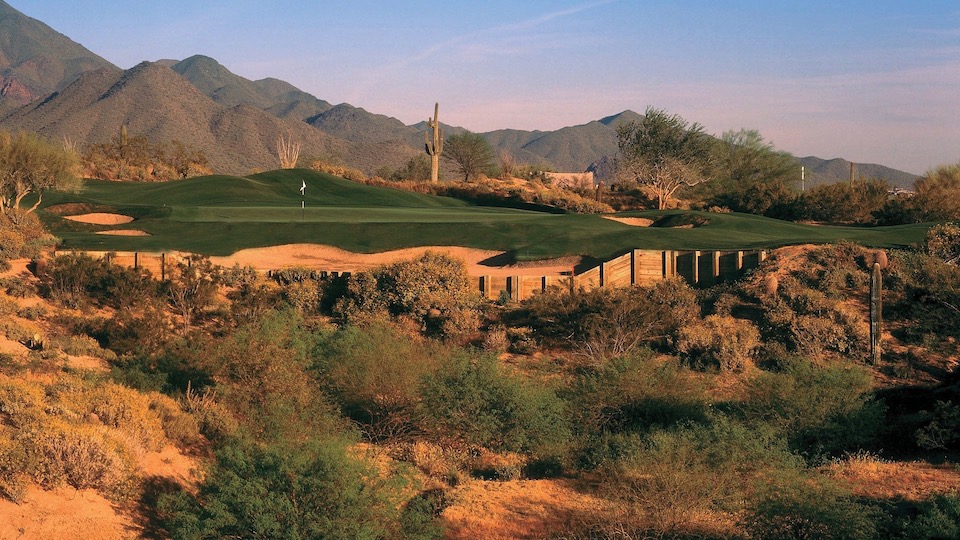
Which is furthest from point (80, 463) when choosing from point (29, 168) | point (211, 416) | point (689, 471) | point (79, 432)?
point (29, 168)

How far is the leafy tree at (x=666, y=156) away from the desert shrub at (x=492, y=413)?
4164cm

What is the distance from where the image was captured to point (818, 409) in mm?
19250

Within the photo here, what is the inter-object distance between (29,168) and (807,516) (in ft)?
94.5

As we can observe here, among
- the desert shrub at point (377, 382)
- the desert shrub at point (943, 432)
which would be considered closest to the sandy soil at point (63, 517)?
the desert shrub at point (377, 382)

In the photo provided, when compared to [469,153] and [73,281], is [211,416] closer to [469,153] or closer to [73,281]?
[73,281]

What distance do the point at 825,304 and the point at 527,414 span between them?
10.6 metres

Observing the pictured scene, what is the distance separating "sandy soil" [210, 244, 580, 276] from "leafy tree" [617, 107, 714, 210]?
94.2 feet

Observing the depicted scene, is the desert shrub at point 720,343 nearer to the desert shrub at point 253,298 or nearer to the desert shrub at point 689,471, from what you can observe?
the desert shrub at point 689,471

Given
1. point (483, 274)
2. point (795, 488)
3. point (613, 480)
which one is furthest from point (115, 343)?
point (795, 488)

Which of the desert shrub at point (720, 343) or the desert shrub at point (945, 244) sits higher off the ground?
the desert shrub at point (945, 244)

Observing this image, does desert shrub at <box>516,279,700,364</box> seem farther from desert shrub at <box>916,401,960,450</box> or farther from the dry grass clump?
the dry grass clump

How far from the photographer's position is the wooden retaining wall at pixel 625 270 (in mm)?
28641

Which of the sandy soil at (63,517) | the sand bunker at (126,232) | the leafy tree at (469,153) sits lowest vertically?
the sandy soil at (63,517)

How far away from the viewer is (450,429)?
19344 mm
